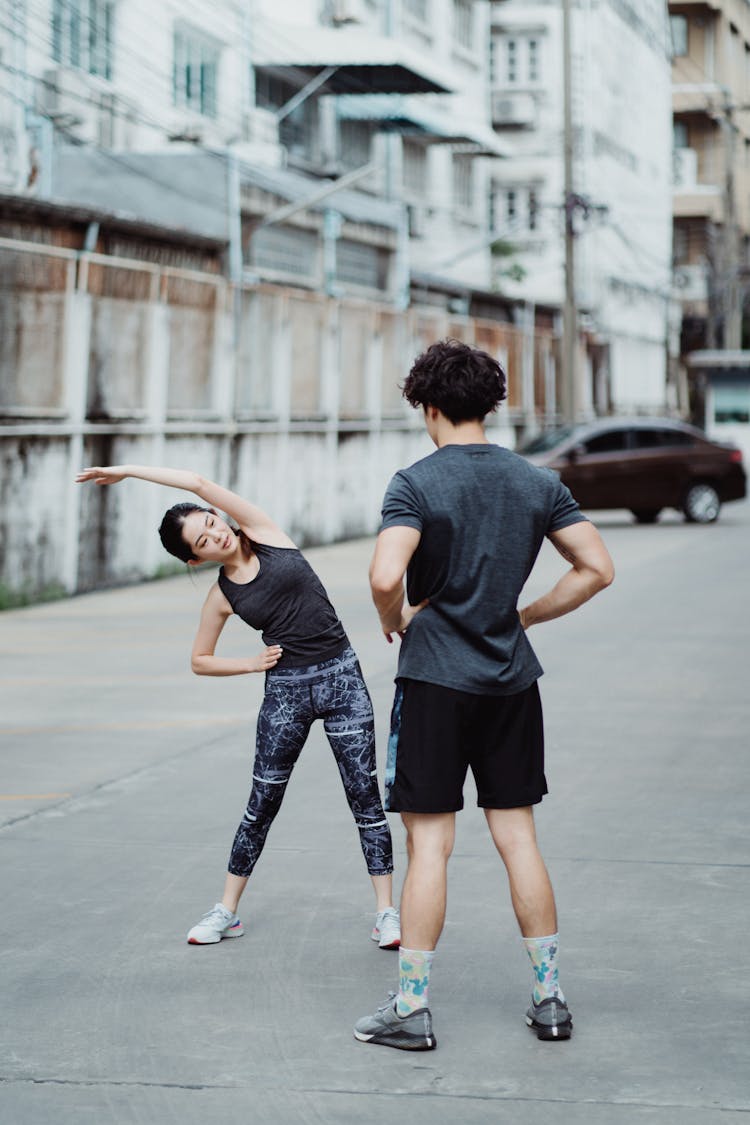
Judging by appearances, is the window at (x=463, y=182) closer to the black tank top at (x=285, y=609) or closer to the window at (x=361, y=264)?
the window at (x=361, y=264)

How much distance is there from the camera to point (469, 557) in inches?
194

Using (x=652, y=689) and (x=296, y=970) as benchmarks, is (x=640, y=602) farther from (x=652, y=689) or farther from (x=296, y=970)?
(x=296, y=970)

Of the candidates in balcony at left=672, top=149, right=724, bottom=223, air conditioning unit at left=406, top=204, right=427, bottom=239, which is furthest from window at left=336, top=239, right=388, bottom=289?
balcony at left=672, top=149, right=724, bottom=223

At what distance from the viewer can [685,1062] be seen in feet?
16.0

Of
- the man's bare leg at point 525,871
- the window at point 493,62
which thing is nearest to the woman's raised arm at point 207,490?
the man's bare leg at point 525,871

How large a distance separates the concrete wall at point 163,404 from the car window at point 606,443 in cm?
282

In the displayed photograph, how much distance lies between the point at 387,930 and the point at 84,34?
889 inches

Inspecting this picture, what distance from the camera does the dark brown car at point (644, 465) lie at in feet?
93.2

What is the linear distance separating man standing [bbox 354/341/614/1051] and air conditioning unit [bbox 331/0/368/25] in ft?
103

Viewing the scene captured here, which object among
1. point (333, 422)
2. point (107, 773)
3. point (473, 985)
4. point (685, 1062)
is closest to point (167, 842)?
point (107, 773)

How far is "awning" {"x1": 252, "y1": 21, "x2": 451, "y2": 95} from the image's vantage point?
32906 millimetres

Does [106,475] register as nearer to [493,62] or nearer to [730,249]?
[493,62]

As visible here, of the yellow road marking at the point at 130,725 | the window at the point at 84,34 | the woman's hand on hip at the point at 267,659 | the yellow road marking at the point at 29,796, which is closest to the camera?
the woman's hand on hip at the point at 267,659

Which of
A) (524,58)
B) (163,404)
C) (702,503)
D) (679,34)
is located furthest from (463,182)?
(679,34)
